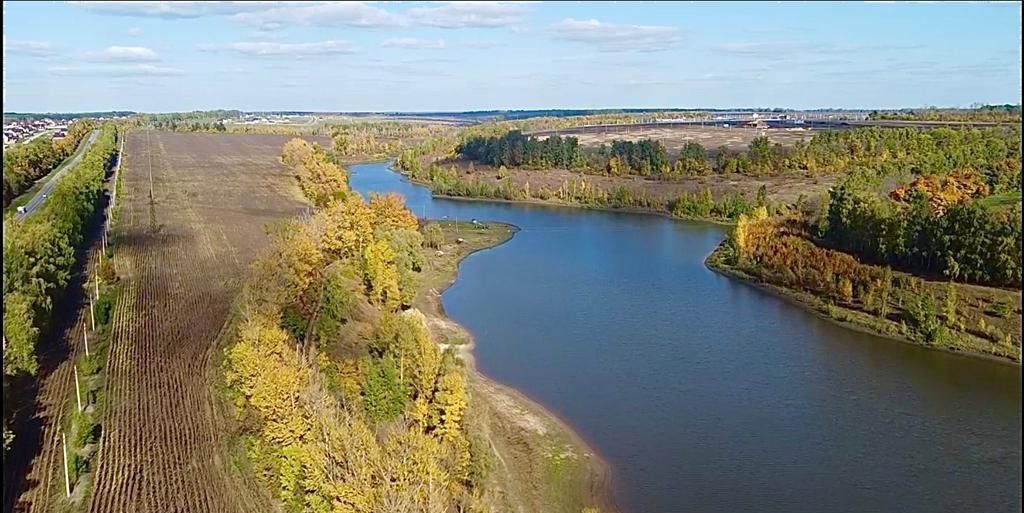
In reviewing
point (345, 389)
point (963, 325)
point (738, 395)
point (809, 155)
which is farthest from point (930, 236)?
point (809, 155)

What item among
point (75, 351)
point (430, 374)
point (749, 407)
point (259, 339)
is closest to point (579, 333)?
point (749, 407)

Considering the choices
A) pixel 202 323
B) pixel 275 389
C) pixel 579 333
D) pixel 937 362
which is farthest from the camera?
pixel 579 333

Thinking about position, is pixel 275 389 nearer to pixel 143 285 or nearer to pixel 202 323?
pixel 202 323

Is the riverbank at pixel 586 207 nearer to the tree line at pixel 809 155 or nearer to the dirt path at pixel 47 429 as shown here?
the tree line at pixel 809 155

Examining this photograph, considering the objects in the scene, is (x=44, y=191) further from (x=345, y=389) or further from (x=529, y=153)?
(x=529, y=153)

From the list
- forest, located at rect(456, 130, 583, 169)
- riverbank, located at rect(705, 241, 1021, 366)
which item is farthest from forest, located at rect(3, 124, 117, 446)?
forest, located at rect(456, 130, 583, 169)

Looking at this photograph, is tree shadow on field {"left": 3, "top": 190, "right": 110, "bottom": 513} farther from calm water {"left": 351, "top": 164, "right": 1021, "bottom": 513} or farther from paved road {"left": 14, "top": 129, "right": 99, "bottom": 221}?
paved road {"left": 14, "top": 129, "right": 99, "bottom": 221}
